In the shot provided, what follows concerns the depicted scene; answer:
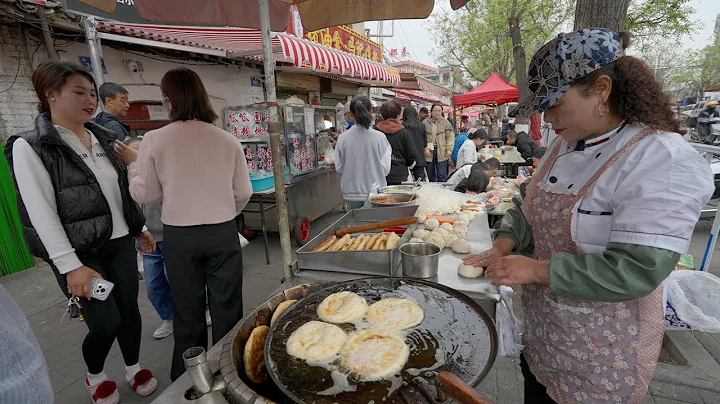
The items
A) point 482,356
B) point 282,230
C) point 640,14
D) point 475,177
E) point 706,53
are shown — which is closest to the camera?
point 482,356

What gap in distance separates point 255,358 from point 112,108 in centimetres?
334

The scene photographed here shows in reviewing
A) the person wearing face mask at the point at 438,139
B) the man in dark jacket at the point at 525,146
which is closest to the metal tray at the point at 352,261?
the person wearing face mask at the point at 438,139

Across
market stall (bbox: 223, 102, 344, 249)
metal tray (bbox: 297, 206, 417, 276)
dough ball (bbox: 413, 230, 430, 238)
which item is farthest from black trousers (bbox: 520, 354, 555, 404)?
market stall (bbox: 223, 102, 344, 249)

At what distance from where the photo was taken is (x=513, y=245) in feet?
5.70

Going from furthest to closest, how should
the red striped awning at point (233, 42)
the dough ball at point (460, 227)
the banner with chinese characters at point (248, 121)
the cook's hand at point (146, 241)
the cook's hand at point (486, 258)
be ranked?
the banner with chinese characters at point (248, 121), the red striped awning at point (233, 42), the dough ball at point (460, 227), the cook's hand at point (146, 241), the cook's hand at point (486, 258)

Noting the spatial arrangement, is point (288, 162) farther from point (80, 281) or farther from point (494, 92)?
point (494, 92)

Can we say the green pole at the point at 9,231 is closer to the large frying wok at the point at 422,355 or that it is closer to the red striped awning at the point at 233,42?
the red striped awning at the point at 233,42

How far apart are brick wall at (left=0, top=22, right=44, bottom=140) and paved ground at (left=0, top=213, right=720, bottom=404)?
237 cm

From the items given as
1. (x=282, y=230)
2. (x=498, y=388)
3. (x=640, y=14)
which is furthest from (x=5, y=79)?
(x=640, y=14)

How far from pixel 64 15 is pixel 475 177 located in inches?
248

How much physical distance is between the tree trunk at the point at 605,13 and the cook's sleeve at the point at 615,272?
412 cm

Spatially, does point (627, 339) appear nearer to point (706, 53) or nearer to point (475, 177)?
point (475, 177)

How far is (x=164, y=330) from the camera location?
351cm

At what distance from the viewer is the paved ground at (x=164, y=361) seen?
2566 mm
